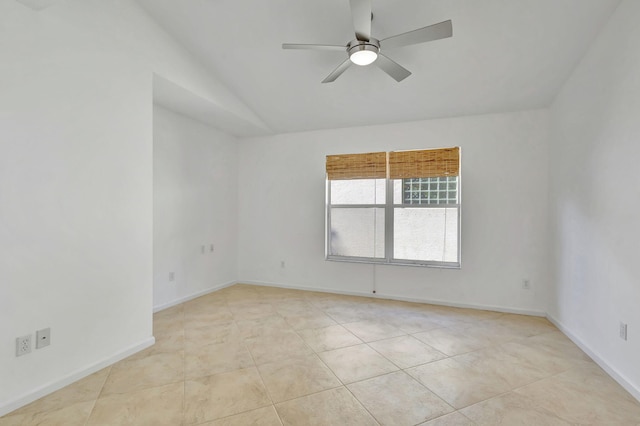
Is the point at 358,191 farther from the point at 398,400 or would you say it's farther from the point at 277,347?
the point at 398,400

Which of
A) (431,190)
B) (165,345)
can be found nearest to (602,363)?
(431,190)

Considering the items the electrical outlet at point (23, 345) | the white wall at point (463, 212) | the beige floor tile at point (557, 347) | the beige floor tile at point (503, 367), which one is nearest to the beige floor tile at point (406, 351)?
the beige floor tile at point (503, 367)

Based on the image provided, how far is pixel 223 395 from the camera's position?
2.08 metres

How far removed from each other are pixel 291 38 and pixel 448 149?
92.4 inches

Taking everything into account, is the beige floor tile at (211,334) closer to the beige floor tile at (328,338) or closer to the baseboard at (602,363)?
the beige floor tile at (328,338)

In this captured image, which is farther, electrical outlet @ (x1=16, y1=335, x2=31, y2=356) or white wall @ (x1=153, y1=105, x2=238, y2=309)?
white wall @ (x1=153, y1=105, x2=238, y2=309)

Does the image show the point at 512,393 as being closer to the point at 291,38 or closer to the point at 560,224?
the point at 560,224

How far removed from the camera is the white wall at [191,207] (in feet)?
12.6

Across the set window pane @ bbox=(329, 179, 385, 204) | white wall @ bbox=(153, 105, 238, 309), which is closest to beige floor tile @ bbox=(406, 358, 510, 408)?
window pane @ bbox=(329, 179, 385, 204)

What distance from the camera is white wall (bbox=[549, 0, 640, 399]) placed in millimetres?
2139

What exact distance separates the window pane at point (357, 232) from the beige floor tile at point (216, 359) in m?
2.19

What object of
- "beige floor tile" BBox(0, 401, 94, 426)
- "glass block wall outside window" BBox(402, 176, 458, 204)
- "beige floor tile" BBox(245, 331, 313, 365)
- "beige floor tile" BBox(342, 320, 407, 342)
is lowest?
"beige floor tile" BBox(0, 401, 94, 426)

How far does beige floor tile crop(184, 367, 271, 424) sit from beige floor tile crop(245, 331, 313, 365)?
0.25m

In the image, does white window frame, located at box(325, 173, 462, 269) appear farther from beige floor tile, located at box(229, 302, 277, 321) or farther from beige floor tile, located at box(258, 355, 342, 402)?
beige floor tile, located at box(258, 355, 342, 402)
